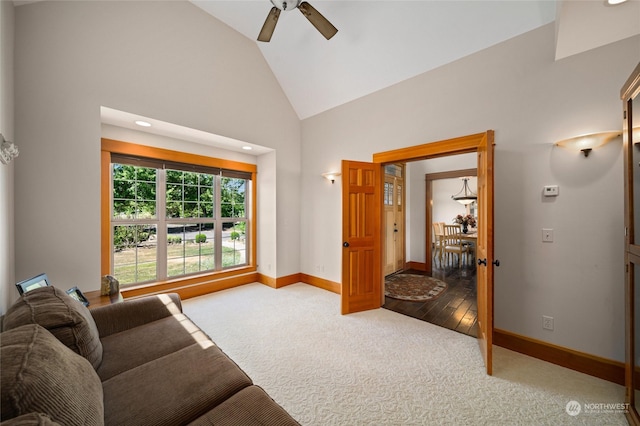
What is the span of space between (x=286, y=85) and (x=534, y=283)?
4.41 metres

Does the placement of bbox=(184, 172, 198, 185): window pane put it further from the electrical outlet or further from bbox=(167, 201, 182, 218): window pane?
the electrical outlet

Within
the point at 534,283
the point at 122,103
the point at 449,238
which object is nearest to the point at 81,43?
the point at 122,103

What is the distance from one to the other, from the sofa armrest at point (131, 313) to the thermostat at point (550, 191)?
3.54 meters

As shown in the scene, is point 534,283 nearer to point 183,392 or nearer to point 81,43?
point 183,392

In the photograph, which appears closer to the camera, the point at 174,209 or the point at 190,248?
the point at 174,209

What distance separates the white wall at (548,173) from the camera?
6.56ft

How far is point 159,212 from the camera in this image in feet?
11.8

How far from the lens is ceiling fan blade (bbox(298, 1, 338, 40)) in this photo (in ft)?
7.22

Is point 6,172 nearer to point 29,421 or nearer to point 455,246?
point 29,421

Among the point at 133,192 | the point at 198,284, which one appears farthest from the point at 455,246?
the point at 133,192

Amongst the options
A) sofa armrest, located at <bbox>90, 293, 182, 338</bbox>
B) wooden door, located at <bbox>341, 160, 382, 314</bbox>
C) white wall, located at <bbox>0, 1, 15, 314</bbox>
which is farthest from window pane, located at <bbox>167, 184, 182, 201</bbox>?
wooden door, located at <bbox>341, 160, 382, 314</bbox>

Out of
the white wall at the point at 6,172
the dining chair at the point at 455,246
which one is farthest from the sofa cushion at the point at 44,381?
the dining chair at the point at 455,246

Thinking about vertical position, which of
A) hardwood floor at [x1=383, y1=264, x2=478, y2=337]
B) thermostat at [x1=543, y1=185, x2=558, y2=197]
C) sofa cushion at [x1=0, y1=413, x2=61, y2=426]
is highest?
thermostat at [x1=543, y1=185, x2=558, y2=197]

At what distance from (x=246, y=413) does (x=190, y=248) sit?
343cm
